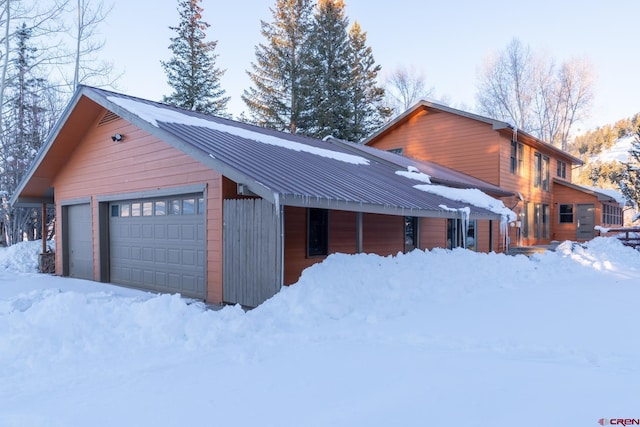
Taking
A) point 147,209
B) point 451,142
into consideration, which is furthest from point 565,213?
point 147,209

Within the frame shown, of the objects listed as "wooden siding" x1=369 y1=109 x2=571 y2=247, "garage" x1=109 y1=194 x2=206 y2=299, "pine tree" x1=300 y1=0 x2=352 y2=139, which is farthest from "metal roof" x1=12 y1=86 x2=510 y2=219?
"pine tree" x1=300 y1=0 x2=352 y2=139

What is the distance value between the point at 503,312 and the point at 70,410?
18.2 feet

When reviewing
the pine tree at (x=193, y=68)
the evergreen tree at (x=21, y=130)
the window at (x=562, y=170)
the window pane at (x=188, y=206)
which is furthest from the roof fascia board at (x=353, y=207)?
the pine tree at (x=193, y=68)

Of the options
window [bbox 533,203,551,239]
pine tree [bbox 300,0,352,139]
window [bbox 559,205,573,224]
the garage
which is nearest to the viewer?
the garage

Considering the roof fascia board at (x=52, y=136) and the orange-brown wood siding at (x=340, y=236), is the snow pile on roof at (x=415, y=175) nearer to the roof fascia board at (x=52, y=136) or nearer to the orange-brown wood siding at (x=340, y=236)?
the orange-brown wood siding at (x=340, y=236)

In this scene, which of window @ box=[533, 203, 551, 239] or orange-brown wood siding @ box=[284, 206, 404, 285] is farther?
window @ box=[533, 203, 551, 239]

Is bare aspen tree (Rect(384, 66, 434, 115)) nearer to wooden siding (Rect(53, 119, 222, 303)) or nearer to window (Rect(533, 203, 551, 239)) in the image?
window (Rect(533, 203, 551, 239))

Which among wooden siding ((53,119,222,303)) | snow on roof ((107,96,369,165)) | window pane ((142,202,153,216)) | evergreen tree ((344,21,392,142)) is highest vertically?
evergreen tree ((344,21,392,142))

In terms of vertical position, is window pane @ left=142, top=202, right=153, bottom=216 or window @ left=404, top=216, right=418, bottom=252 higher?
window pane @ left=142, top=202, right=153, bottom=216

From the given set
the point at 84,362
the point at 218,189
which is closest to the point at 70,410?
the point at 84,362

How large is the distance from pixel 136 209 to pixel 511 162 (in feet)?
50.9

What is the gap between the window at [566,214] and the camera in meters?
21.7

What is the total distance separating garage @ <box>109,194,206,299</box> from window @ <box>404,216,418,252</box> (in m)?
6.78

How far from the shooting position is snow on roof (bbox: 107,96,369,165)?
8502mm
